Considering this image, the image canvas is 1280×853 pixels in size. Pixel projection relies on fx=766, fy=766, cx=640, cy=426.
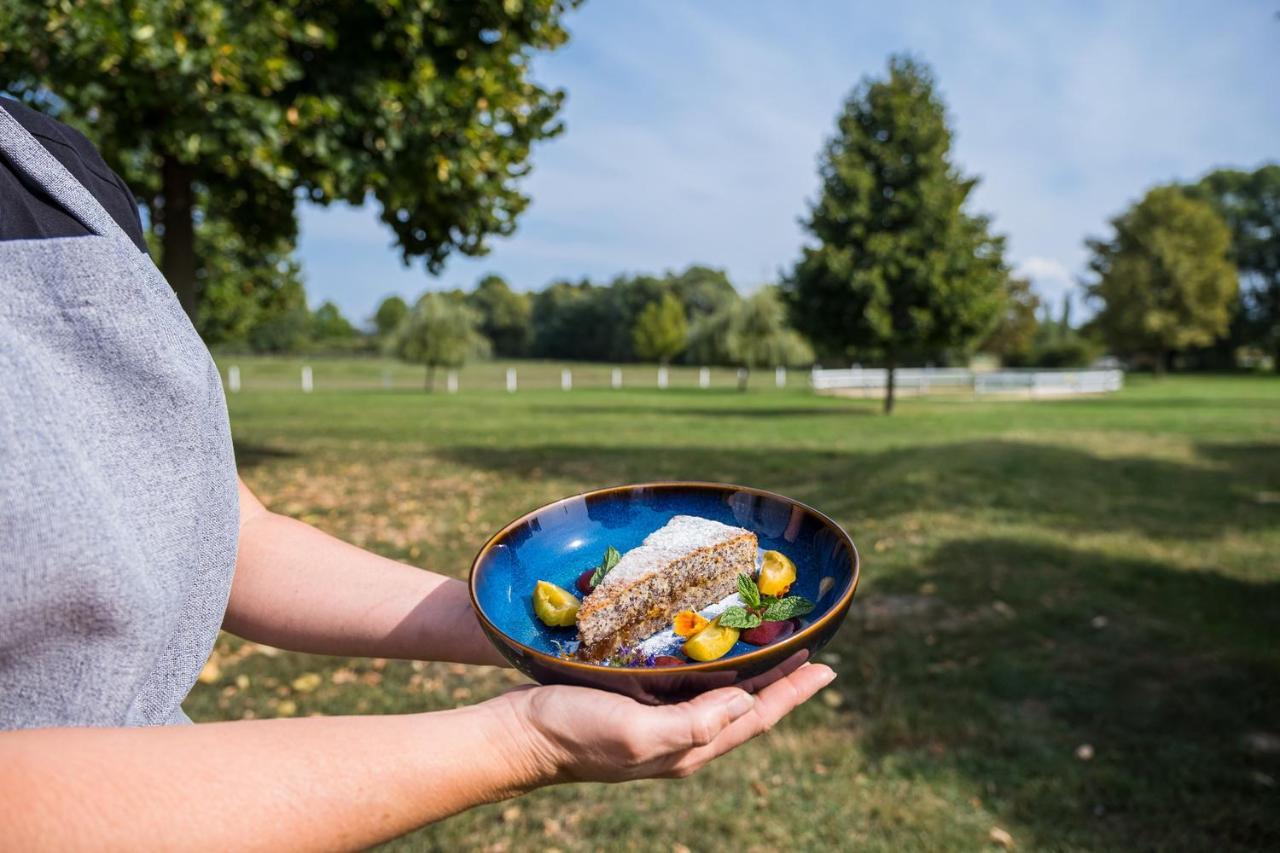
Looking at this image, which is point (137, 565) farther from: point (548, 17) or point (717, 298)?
point (717, 298)

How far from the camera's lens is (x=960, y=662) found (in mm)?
4863

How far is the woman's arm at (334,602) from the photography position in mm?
1535

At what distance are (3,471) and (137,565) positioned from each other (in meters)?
0.19

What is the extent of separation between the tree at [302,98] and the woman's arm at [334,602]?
6823 millimetres

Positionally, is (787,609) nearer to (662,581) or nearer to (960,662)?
(662,581)

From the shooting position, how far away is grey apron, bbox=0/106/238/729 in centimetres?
86

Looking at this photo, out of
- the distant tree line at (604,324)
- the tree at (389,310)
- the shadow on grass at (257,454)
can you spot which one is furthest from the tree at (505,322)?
the shadow on grass at (257,454)

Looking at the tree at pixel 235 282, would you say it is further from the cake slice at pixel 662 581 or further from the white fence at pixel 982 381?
the white fence at pixel 982 381

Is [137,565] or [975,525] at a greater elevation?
[137,565]

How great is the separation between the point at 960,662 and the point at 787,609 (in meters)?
3.97

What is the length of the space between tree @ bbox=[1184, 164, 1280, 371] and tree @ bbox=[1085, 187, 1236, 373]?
11.5m

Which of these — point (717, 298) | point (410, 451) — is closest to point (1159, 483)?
point (410, 451)

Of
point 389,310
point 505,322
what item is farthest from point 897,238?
point 389,310

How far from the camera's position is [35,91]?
7371 mm
